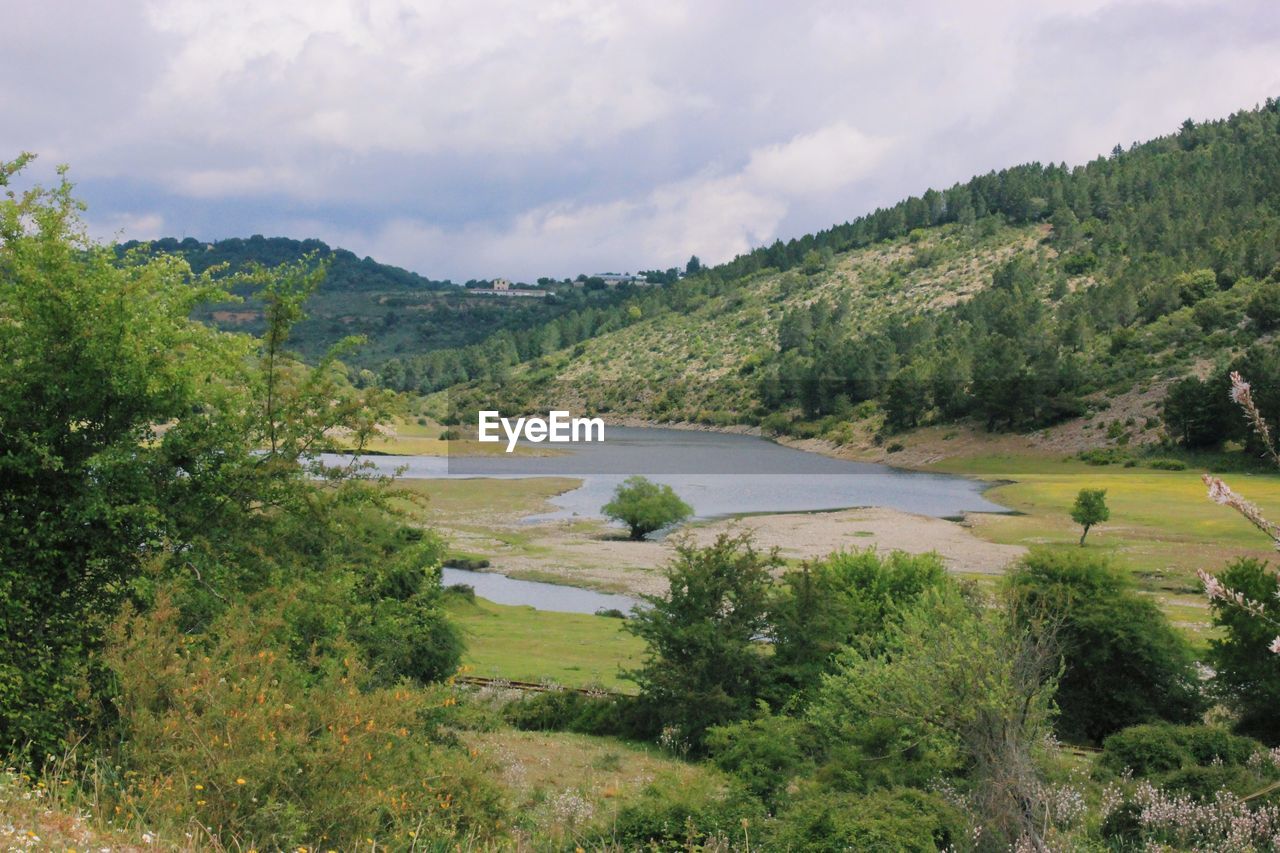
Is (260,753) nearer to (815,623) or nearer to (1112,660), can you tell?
(815,623)

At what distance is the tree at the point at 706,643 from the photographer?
24828 mm

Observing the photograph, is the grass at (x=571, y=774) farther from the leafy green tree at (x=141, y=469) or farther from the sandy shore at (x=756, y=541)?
the sandy shore at (x=756, y=541)

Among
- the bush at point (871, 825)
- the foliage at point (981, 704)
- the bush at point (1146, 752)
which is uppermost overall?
the foliage at point (981, 704)

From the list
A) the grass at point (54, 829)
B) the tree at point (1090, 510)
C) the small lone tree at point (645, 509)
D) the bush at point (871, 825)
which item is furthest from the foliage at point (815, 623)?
the small lone tree at point (645, 509)

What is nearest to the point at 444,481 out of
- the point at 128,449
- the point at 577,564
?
the point at 577,564

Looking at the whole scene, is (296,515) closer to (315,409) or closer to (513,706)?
(315,409)

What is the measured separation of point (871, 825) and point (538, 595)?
37.4 metres

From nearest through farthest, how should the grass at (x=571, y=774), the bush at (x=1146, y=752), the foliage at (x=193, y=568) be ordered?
1. the foliage at (x=193, y=568)
2. the grass at (x=571, y=774)
3. the bush at (x=1146, y=752)

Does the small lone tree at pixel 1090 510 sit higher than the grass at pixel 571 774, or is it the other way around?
the small lone tree at pixel 1090 510

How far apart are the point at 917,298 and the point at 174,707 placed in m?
198

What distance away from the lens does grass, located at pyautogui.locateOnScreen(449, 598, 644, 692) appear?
3123 cm

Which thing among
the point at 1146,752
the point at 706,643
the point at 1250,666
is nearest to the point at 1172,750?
the point at 1146,752

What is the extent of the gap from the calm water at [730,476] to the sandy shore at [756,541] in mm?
5831

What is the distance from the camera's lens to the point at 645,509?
6600cm
